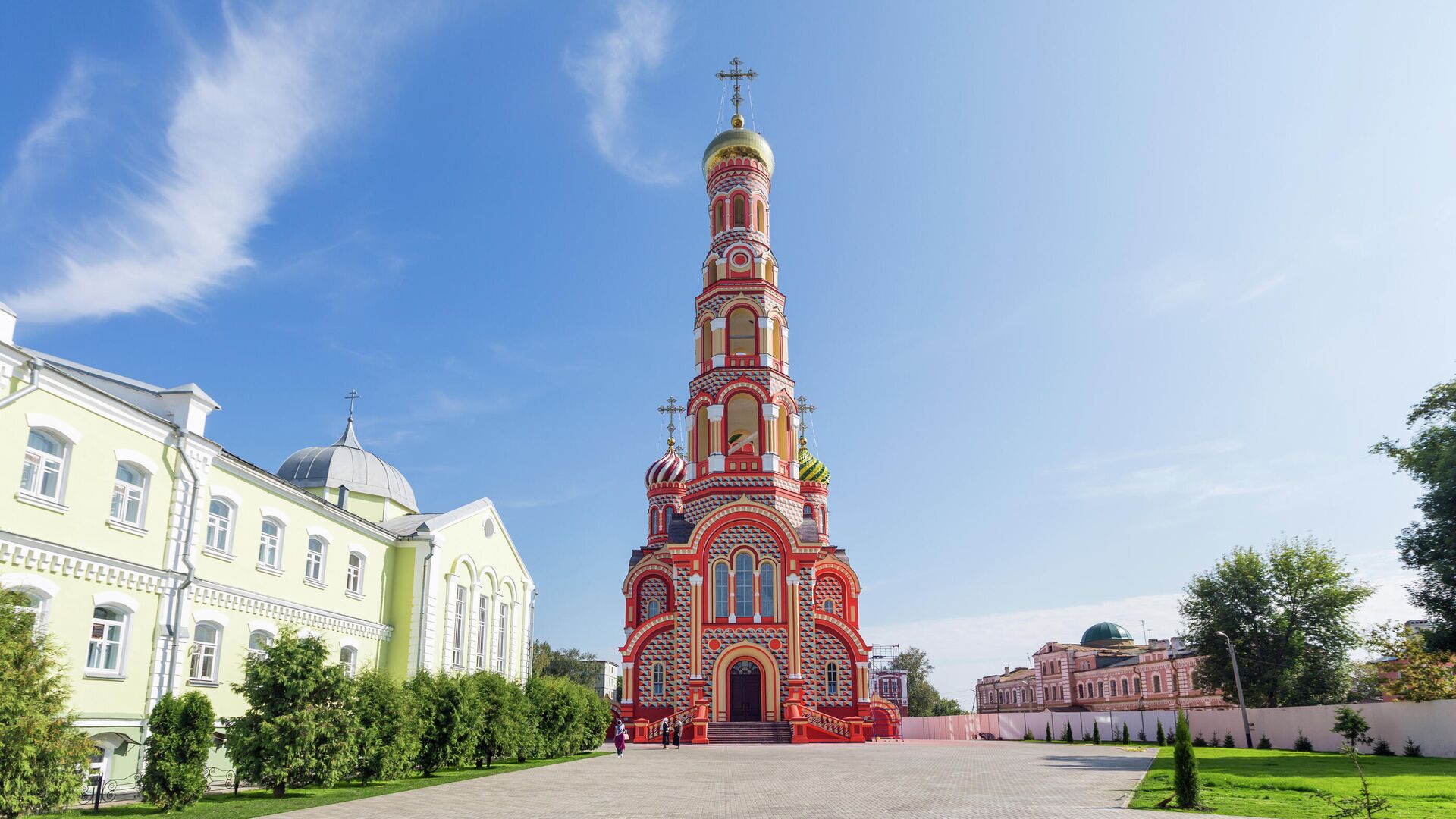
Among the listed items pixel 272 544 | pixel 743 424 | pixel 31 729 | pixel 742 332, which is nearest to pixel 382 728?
pixel 272 544

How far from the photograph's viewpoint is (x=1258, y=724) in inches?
1375

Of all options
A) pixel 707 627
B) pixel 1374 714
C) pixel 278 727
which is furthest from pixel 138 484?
pixel 1374 714

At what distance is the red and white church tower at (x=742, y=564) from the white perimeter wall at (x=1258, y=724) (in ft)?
37.1

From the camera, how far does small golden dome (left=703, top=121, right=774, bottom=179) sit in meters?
42.5

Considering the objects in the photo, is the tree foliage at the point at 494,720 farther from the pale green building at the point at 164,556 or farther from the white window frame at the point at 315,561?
the white window frame at the point at 315,561

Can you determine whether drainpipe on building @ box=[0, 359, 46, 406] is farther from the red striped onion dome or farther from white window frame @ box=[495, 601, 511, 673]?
the red striped onion dome

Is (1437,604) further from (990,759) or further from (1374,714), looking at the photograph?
(990,759)

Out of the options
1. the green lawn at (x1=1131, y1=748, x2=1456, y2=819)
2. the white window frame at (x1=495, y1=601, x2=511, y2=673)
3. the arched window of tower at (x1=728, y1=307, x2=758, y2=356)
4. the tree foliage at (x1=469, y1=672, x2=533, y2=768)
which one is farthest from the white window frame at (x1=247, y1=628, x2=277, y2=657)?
the arched window of tower at (x1=728, y1=307, x2=758, y2=356)

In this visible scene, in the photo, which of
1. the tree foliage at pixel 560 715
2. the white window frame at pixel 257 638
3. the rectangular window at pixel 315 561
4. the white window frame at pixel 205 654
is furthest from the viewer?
the tree foliage at pixel 560 715

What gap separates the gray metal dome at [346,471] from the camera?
28.7m

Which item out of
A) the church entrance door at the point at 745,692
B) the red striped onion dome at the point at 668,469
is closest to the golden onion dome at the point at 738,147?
the red striped onion dome at the point at 668,469

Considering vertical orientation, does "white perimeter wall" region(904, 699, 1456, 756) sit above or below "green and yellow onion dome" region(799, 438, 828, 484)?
below

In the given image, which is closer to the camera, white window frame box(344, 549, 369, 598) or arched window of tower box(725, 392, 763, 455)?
white window frame box(344, 549, 369, 598)

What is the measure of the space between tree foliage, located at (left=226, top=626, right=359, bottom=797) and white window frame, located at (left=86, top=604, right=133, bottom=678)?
191cm
